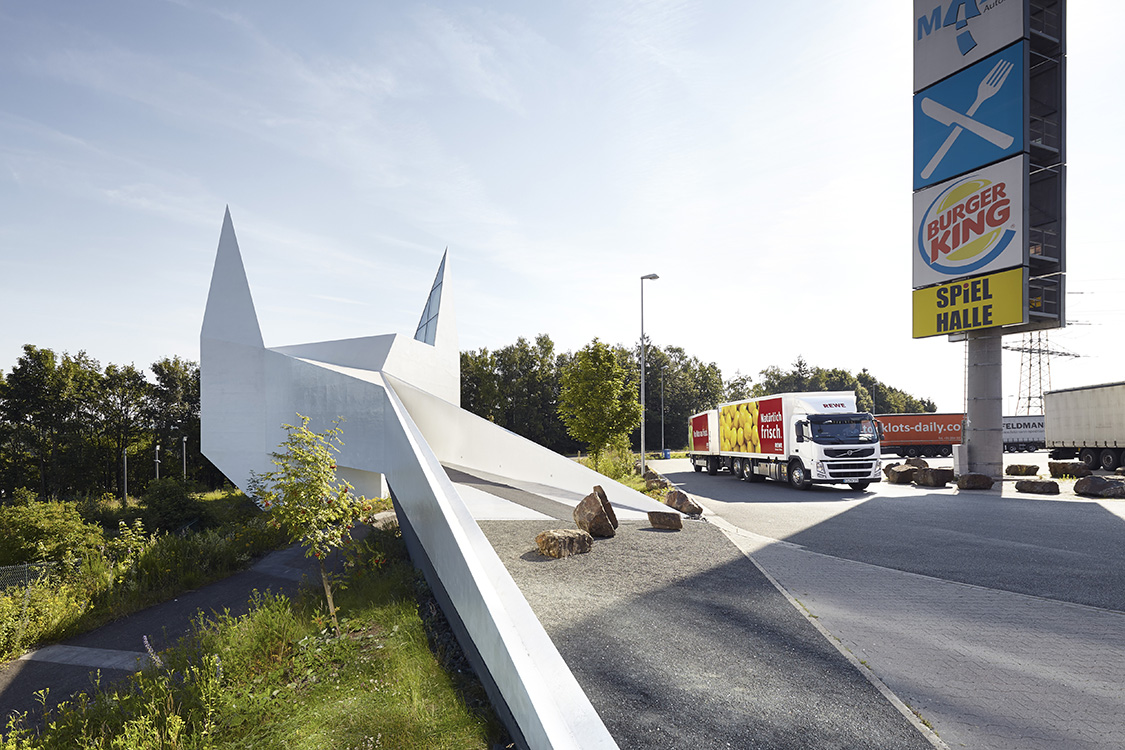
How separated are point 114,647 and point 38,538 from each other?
6.17 meters

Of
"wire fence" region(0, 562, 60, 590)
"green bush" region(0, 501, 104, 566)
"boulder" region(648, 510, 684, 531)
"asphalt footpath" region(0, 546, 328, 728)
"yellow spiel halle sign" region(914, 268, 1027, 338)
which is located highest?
"yellow spiel halle sign" region(914, 268, 1027, 338)

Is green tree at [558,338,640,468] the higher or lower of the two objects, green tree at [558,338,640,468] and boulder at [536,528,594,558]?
the higher

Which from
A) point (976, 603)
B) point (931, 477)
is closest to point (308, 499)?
point (976, 603)

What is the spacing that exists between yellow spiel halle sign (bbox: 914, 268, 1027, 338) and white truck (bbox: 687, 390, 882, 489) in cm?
531

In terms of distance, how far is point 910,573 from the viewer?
27.3 ft

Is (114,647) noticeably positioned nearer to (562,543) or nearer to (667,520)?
(562,543)

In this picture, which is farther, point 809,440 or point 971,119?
point 971,119

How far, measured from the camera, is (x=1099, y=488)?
52.3 feet

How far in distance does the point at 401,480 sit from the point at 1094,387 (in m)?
28.7

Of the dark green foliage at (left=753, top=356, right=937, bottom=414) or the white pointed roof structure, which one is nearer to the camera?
the white pointed roof structure

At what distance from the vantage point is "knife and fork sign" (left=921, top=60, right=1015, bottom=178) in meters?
19.0

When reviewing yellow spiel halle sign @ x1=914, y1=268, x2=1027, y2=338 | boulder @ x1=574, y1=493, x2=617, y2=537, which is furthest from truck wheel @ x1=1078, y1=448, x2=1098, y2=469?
boulder @ x1=574, y1=493, x2=617, y2=537

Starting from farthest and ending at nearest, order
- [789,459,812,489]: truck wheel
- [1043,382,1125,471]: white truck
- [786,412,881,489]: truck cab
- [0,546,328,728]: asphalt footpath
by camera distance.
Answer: [1043,382,1125,471]: white truck → [789,459,812,489]: truck wheel → [786,412,881,489]: truck cab → [0,546,328,728]: asphalt footpath

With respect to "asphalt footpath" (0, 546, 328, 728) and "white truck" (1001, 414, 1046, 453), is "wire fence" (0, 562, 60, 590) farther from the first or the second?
"white truck" (1001, 414, 1046, 453)
